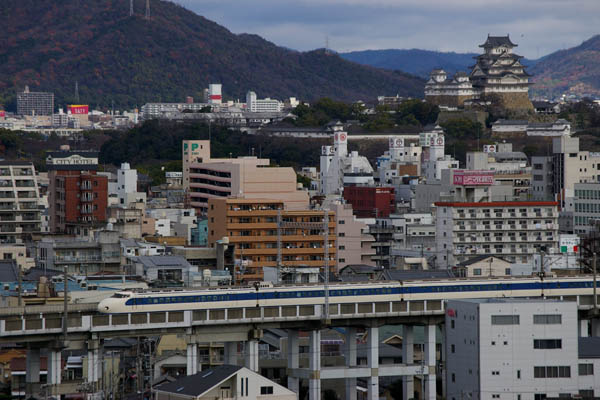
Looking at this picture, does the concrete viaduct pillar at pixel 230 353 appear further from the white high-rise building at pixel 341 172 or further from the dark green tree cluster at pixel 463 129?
the dark green tree cluster at pixel 463 129

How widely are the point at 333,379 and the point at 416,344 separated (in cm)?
349

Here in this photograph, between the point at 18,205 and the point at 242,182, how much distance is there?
44.7 ft

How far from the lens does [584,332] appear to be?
41688 mm

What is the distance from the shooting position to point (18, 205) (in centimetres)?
6862

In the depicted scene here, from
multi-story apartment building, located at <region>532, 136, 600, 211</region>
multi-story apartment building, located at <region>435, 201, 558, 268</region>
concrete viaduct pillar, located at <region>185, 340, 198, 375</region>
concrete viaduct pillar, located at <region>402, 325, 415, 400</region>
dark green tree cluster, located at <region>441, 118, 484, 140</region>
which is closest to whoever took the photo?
concrete viaduct pillar, located at <region>185, 340, 198, 375</region>

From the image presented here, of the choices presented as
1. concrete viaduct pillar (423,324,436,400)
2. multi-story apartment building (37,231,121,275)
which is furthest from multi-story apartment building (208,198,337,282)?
concrete viaduct pillar (423,324,436,400)

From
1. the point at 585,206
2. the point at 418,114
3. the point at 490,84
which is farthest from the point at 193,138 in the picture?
the point at 585,206

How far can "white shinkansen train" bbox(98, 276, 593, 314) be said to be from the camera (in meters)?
36.2

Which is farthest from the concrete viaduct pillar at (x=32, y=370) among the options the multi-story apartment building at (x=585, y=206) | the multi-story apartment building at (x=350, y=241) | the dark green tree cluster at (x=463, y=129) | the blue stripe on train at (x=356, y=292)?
the dark green tree cluster at (x=463, y=129)

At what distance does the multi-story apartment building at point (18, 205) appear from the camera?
67.4 metres

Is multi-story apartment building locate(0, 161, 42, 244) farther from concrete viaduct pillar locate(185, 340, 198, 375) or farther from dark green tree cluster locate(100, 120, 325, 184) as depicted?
dark green tree cluster locate(100, 120, 325, 184)

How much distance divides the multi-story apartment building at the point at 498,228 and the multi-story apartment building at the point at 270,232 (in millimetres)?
4813

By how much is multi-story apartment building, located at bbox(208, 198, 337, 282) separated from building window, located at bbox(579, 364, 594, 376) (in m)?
24.5

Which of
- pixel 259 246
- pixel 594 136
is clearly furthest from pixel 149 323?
pixel 594 136
